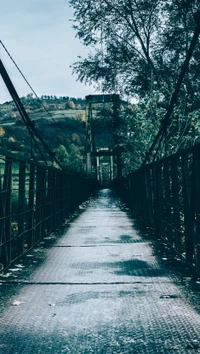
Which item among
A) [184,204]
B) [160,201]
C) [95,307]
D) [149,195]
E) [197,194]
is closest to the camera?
[95,307]

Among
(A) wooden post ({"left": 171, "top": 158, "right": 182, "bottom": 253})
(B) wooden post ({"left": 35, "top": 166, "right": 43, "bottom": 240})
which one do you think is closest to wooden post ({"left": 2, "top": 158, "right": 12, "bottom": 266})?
(A) wooden post ({"left": 171, "top": 158, "right": 182, "bottom": 253})

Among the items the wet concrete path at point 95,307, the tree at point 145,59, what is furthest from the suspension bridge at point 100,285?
the tree at point 145,59

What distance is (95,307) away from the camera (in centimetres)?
329

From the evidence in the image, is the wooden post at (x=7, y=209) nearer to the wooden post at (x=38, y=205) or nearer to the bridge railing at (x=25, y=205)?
the bridge railing at (x=25, y=205)

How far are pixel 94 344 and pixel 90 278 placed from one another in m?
1.72

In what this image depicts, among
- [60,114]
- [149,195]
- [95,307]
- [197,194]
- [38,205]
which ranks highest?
[60,114]

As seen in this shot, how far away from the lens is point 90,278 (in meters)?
4.29

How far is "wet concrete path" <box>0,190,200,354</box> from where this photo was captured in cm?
259

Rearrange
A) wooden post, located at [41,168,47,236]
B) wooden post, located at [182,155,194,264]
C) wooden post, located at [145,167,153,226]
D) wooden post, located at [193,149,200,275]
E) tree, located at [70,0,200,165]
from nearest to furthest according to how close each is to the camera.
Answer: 1. wooden post, located at [193,149,200,275]
2. wooden post, located at [182,155,194,264]
3. wooden post, located at [41,168,47,236]
4. wooden post, located at [145,167,153,226]
5. tree, located at [70,0,200,165]

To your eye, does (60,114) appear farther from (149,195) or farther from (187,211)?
(187,211)

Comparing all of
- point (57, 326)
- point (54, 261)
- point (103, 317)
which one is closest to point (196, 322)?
point (103, 317)

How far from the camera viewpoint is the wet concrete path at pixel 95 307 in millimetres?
2594

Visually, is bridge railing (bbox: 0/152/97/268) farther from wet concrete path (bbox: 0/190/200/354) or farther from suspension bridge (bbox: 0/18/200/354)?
wet concrete path (bbox: 0/190/200/354)

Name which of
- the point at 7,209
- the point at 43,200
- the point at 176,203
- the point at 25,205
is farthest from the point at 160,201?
the point at 7,209
